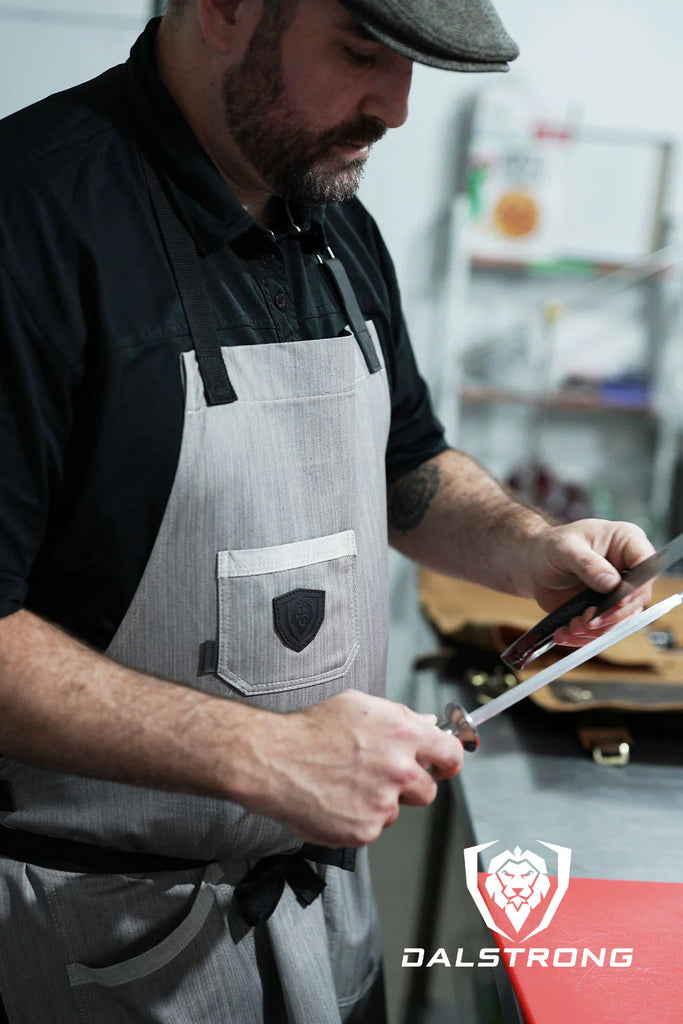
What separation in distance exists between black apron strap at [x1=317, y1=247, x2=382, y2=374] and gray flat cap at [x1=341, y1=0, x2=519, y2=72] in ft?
0.90

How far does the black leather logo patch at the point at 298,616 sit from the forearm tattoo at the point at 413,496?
1.05 feet

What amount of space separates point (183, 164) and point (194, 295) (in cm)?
12

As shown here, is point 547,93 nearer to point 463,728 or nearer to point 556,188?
point 556,188

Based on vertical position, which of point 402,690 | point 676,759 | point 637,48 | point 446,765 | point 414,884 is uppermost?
point 637,48

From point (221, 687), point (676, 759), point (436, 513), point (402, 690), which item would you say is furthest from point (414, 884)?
point (221, 687)

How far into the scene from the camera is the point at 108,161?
2.92 ft

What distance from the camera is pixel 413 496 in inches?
49.3

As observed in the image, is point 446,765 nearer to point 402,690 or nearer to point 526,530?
point 526,530

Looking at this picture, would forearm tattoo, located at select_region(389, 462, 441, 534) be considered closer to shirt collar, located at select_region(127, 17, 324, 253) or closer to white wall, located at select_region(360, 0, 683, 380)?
shirt collar, located at select_region(127, 17, 324, 253)

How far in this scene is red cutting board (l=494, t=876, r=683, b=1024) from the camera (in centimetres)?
81

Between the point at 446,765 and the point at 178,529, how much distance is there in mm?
294

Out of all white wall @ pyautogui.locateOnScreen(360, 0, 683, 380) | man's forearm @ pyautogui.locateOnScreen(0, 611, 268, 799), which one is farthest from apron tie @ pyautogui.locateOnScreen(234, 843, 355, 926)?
white wall @ pyautogui.locateOnScreen(360, 0, 683, 380)

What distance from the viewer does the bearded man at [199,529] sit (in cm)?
78

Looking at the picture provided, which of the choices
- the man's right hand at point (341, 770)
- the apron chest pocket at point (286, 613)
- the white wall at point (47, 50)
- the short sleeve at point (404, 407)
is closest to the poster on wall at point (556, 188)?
the white wall at point (47, 50)
